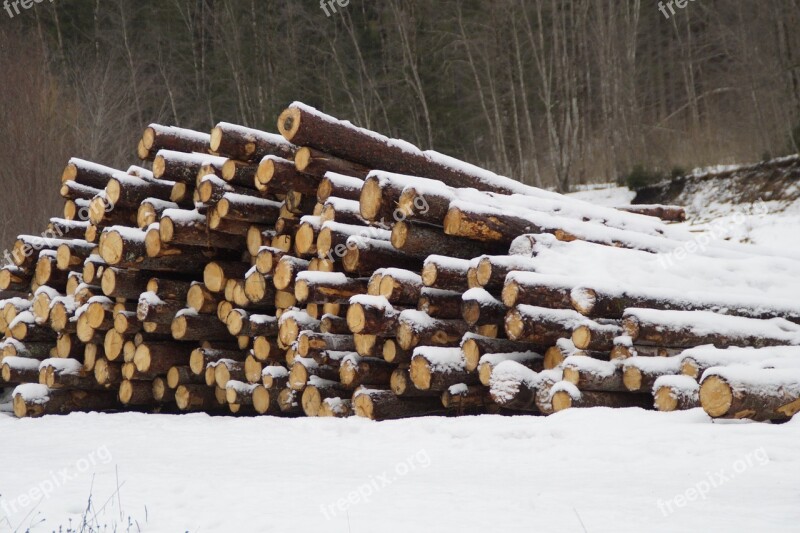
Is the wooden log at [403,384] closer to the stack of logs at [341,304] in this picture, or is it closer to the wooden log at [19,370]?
the stack of logs at [341,304]

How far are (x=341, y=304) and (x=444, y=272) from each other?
1048 mm

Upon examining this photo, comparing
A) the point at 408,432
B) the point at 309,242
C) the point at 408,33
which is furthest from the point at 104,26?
the point at 408,432

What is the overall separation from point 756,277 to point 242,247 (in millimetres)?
4828

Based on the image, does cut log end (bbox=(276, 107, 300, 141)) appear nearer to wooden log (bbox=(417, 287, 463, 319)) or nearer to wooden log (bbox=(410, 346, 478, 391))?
wooden log (bbox=(417, 287, 463, 319))

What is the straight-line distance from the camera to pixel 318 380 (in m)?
6.56

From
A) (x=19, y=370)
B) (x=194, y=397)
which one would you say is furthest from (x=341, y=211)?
(x=19, y=370)

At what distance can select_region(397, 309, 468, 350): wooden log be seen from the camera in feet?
19.6

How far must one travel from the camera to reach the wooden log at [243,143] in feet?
22.9

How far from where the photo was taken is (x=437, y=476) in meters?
4.12

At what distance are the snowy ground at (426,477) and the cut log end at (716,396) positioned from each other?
4.1 inches

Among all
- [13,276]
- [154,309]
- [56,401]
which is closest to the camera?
[154,309]

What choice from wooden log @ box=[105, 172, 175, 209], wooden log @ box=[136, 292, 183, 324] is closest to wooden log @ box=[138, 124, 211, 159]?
wooden log @ box=[105, 172, 175, 209]

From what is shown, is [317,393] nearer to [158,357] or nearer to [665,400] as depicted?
[158,357]

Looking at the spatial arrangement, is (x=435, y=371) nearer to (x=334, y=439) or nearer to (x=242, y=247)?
(x=334, y=439)
